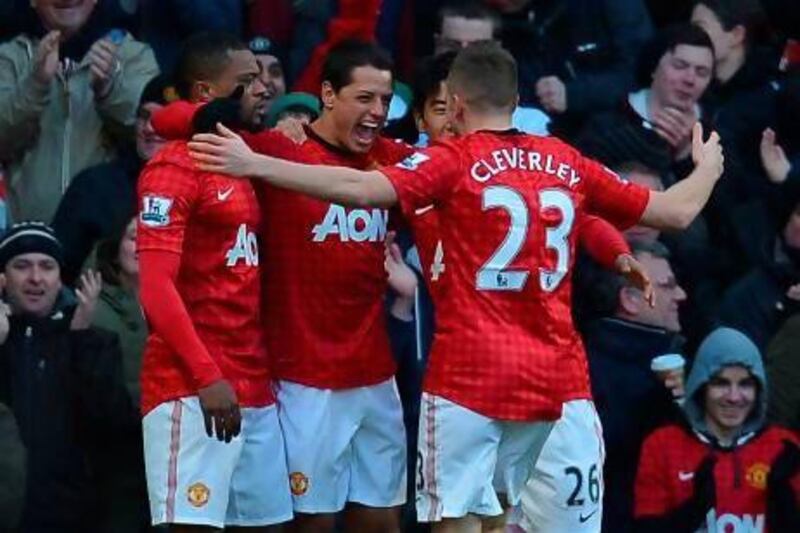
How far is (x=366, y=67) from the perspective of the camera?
11.4 m

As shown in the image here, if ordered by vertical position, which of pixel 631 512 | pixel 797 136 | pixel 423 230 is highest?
pixel 797 136

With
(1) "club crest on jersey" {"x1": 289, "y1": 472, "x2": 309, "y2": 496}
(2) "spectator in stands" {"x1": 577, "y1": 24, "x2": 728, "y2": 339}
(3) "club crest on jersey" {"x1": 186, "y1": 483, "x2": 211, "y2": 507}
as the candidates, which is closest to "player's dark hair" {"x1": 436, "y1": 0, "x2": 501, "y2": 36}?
(2) "spectator in stands" {"x1": 577, "y1": 24, "x2": 728, "y2": 339}

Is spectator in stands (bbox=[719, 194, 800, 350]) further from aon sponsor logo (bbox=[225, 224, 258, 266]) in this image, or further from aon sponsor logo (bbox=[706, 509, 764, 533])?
aon sponsor logo (bbox=[225, 224, 258, 266])

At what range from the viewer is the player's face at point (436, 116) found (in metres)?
11.7

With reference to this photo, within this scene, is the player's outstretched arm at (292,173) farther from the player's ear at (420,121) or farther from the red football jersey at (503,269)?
the player's ear at (420,121)

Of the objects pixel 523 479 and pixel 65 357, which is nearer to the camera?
pixel 523 479

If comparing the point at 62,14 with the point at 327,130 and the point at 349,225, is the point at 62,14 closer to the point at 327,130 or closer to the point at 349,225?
the point at 327,130

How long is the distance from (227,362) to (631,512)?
250 cm

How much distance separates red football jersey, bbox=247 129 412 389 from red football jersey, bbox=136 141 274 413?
187mm

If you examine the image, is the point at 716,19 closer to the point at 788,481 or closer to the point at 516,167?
the point at 788,481

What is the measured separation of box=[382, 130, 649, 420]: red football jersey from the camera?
10.7 meters

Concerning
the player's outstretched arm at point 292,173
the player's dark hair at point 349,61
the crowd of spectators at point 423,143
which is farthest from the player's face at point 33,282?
the player's outstretched arm at point 292,173

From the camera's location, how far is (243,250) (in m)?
11.1

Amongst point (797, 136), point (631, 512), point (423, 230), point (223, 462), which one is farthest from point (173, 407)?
point (797, 136)
